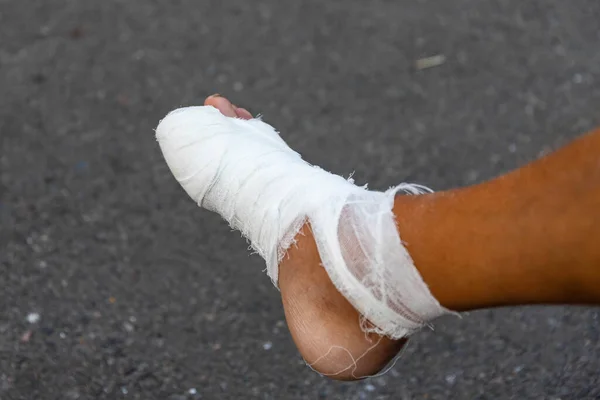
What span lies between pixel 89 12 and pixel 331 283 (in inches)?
59.4

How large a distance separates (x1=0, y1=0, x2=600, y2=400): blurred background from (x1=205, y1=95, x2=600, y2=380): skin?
0.31 metres

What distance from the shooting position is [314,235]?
1173 millimetres

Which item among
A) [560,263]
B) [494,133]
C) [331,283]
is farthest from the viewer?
[494,133]

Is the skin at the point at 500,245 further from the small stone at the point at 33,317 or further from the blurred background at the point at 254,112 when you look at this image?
the small stone at the point at 33,317

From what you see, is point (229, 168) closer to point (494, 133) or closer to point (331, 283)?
point (331, 283)

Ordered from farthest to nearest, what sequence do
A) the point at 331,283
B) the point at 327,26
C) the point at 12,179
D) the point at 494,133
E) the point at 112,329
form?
the point at 327,26, the point at 494,133, the point at 12,179, the point at 112,329, the point at 331,283

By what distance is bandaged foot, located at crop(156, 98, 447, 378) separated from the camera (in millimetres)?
1102

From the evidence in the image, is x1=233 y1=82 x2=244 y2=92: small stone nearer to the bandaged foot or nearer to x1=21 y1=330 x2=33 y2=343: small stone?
the bandaged foot

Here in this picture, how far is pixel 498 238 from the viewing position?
3.19 ft

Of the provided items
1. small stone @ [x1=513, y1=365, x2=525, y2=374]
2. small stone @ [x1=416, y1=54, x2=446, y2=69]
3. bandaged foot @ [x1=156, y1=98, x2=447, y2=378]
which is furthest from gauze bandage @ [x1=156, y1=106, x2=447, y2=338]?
small stone @ [x1=416, y1=54, x2=446, y2=69]

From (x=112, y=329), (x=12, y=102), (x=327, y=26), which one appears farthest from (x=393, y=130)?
(x=12, y=102)

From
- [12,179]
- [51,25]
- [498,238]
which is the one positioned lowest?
[12,179]

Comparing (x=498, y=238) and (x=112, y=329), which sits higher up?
(x=498, y=238)

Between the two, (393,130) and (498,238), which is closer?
(498,238)
